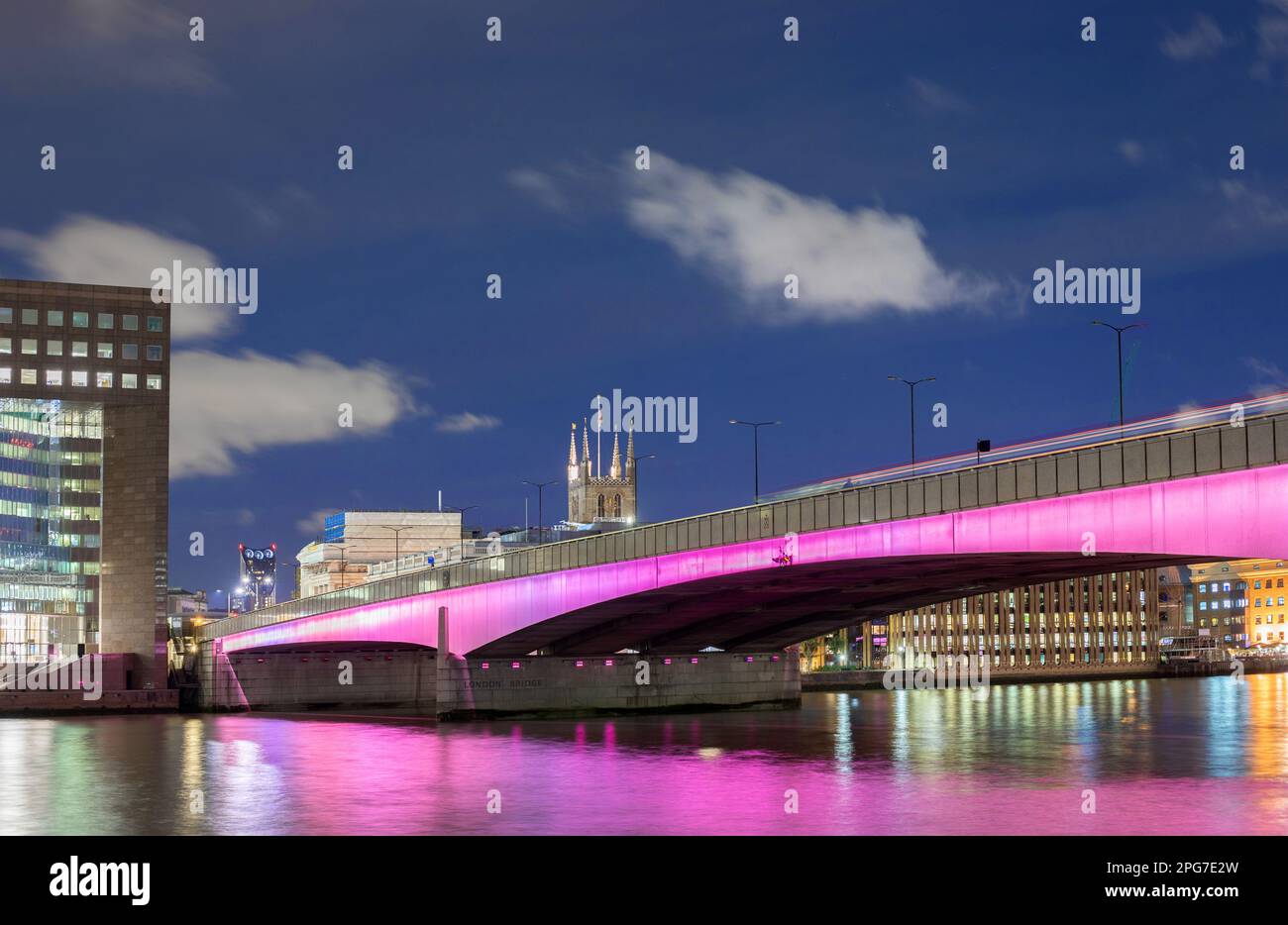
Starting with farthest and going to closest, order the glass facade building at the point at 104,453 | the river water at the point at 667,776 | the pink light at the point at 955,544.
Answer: the glass facade building at the point at 104,453 → the pink light at the point at 955,544 → the river water at the point at 667,776

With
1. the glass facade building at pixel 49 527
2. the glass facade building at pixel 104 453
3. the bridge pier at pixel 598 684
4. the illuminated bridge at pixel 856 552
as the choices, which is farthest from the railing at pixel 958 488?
the glass facade building at pixel 49 527

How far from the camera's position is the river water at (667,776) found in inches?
1545

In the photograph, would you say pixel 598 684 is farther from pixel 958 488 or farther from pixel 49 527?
pixel 49 527

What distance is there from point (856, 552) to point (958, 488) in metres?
7.16

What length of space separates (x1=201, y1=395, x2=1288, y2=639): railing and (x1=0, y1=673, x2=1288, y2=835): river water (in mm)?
9157

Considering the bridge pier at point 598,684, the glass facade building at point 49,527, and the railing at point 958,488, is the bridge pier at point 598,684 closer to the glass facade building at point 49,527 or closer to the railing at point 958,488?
the railing at point 958,488

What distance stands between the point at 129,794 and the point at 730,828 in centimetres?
2208

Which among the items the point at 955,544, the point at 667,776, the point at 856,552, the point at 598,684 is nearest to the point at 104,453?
the point at 598,684

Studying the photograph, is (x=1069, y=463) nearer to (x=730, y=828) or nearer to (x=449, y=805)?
(x=730, y=828)

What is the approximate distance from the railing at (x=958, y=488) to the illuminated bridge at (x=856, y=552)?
0.22ft

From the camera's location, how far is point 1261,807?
40.9 meters

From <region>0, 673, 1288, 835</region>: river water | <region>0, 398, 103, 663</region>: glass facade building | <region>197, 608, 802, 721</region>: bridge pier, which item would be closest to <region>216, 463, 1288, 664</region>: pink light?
<region>197, 608, 802, 721</region>: bridge pier

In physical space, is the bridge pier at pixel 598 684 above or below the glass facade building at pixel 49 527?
below
